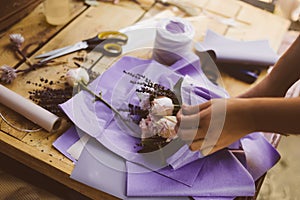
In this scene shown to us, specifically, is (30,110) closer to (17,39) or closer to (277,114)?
(17,39)

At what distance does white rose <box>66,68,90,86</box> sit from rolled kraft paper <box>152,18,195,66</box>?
20cm

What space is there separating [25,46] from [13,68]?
0.10 meters

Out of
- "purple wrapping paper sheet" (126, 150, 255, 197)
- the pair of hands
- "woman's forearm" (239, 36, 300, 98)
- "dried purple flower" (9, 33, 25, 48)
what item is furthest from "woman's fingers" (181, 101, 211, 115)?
"dried purple flower" (9, 33, 25, 48)

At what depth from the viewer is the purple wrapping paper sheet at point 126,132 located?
0.76 meters

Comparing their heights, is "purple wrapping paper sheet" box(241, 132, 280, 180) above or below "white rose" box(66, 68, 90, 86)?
below

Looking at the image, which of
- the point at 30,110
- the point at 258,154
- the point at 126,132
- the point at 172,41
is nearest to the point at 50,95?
the point at 30,110

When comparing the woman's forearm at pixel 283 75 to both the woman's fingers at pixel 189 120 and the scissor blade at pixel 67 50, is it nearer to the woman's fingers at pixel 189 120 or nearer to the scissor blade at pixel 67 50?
the woman's fingers at pixel 189 120

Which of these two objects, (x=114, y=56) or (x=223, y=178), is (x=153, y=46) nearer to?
(x=114, y=56)

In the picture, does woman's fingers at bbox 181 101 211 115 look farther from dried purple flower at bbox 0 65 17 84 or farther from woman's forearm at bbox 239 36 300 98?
dried purple flower at bbox 0 65 17 84

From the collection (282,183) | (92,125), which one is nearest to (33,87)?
(92,125)

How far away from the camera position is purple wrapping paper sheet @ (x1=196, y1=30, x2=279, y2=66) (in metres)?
1.02

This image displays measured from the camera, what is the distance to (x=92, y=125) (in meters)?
0.82

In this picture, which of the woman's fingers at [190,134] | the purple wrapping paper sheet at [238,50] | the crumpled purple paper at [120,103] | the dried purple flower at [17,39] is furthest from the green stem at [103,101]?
the purple wrapping paper sheet at [238,50]

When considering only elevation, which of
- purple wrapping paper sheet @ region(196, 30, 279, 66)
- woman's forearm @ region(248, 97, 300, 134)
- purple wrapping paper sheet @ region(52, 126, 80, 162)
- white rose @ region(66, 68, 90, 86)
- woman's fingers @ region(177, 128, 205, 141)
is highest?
woman's forearm @ region(248, 97, 300, 134)
